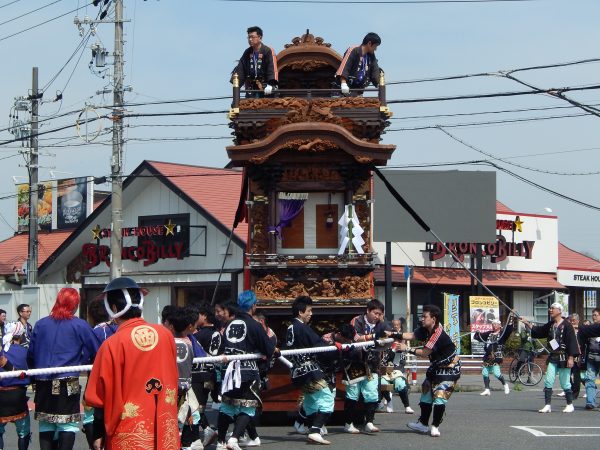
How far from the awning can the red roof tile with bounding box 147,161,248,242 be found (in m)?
6.03

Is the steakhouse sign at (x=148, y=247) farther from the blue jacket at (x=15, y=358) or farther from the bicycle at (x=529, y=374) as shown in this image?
the blue jacket at (x=15, y=358)

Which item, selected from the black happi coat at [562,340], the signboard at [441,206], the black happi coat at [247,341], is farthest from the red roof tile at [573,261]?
the black happi coat at [247,341]

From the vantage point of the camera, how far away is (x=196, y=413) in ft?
41.5

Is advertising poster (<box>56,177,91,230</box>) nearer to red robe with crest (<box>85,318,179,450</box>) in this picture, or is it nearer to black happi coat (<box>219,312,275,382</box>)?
black happi coat (<box>219,312,275,382</box>)

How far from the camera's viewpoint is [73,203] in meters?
48.8

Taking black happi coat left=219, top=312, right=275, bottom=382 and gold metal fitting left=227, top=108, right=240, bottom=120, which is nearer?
black happi coat left=219, top=312, right=275, bottom=382

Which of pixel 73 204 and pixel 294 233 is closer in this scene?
pixel 294 233

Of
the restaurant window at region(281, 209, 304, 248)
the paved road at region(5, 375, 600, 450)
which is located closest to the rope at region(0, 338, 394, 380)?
the paved road at region(5, 375, 600, 450)

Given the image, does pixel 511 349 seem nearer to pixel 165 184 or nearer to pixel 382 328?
pixel 165 184

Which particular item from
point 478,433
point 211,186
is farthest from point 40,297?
point 478,433

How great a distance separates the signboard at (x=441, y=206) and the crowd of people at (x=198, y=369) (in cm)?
1846

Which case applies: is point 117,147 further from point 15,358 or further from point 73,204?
point 73,204

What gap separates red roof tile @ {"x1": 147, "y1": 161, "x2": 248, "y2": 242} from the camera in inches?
1502

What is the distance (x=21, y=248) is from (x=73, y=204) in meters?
3.78
